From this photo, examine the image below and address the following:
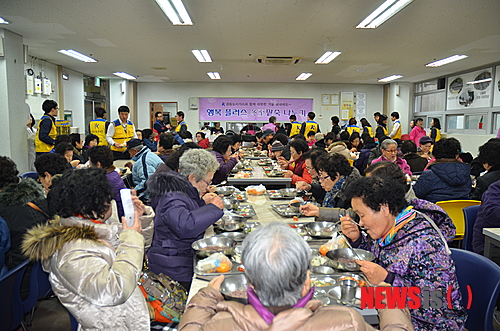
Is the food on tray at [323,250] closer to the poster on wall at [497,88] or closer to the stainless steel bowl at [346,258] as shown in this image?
the stainless steel bowl at [346,258]

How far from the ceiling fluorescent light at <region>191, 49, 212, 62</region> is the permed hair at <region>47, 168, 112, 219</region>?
7087 mm

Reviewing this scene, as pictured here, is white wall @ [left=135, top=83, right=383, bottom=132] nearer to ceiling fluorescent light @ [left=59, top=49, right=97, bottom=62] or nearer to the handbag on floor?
ceiling fluorescent light @ [left=59, top=49, right=97, bottom=62]

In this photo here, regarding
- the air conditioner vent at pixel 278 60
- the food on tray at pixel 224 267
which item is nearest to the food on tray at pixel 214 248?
the food on tray at pixel 224 267

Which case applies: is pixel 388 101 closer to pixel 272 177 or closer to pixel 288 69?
pixel 288 69

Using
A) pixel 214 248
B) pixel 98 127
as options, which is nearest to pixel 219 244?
pixel 214 248

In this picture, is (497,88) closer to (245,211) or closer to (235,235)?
(245,211)

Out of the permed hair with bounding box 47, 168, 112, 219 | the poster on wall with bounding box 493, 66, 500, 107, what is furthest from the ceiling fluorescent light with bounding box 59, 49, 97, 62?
the poster on wall with bounding box 493, 66, 500, 107

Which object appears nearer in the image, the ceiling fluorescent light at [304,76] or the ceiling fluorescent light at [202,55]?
the ceiling fluorescent light at [202,55]

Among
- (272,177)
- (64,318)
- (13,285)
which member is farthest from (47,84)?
(13,285)

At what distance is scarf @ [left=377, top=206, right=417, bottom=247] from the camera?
63.1 inches

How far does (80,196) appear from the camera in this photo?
1604mm

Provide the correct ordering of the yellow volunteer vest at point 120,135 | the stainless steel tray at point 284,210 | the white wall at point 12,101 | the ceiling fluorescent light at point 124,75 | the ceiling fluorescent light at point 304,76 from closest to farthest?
1. the stainless steel tray at point 284,210
2. the white wall at point 12,101
3. the yellow volunteer vest at point 120,135
4. the ceiling fluorescent light at point 304,76
5. the ceiling fluorescent light at point 124,75

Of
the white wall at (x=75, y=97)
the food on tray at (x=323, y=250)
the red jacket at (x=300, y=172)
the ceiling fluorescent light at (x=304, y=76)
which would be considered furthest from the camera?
the ceiling fluorescent light at (x=304, y=76)

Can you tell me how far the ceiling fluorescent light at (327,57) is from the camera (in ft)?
27.4
